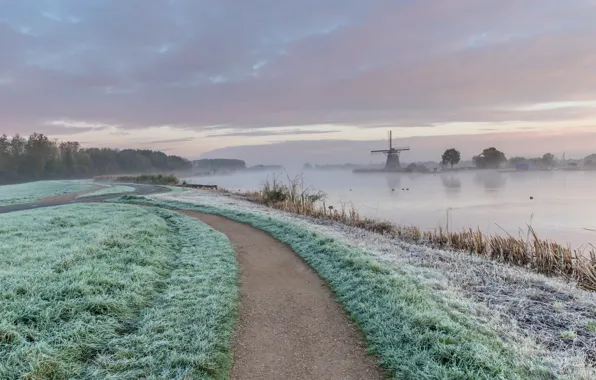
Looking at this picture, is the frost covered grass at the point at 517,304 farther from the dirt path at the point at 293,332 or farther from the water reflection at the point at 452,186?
the water reflection at the point at 452,186

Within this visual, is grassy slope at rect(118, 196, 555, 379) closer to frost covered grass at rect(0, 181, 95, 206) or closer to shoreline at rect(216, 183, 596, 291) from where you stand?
shoreline at rect(216, 183, 596, 291)

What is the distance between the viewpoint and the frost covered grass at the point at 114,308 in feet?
10.3

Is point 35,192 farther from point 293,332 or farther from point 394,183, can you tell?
point 394,183

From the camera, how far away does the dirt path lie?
3.23 m

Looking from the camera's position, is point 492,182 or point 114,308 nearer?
point 114,308

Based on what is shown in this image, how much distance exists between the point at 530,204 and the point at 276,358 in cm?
2249

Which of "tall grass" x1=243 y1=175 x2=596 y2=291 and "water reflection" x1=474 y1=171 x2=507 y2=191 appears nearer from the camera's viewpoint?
"tall grass" x1=243 y1=175 x2=596 y2=291

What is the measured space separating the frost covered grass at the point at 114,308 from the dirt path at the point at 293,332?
0.84 feet

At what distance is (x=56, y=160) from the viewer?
5969 cm

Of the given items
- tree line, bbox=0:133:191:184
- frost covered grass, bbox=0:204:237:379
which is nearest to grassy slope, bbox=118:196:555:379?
frost covered grass, bbox=0:204:237:379

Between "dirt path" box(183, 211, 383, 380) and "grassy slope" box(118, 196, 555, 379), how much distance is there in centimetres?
21

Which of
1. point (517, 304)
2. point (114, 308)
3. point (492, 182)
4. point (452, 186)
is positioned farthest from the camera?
point (492, 182)

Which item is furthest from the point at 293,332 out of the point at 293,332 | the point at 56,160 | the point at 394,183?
the point at 56,160

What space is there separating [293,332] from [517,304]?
320 cm
